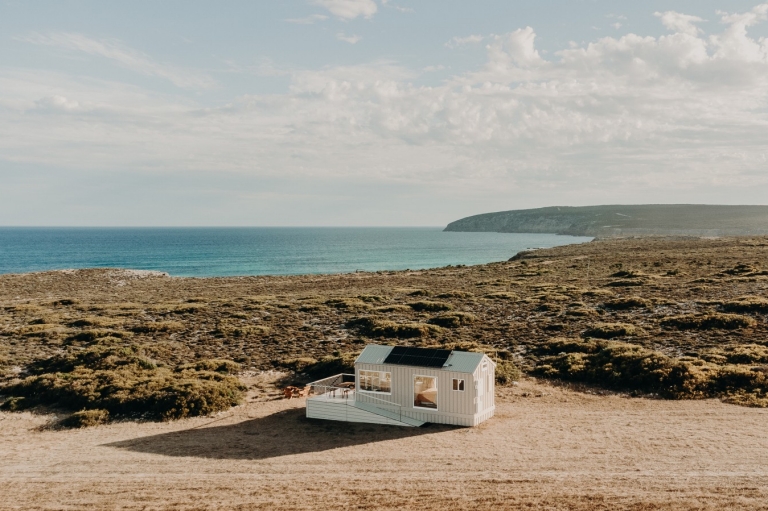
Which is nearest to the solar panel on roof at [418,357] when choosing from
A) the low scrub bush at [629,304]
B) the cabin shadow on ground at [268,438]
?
the cabin shadow on ground at [268,438]

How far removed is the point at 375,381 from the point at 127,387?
1167cm

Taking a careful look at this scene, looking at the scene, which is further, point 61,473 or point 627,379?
point 627,379

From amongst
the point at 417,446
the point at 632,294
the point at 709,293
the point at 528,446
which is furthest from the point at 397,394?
the point at 709,293

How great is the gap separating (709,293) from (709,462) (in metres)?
31.2

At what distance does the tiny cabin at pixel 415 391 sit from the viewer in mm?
22422

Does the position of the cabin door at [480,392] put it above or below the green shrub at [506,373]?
above

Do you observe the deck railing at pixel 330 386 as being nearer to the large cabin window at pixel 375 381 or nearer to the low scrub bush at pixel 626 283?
the large cabin window at pixel 375 381

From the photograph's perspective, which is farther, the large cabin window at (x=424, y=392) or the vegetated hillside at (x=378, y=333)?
the vegetated hillside at (x=378, y=333)

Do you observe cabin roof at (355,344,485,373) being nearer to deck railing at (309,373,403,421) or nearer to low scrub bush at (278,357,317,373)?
deck railing at (309,373,403,421)

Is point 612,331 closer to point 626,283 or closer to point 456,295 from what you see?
point 456,295

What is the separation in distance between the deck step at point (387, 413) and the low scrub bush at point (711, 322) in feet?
70.8

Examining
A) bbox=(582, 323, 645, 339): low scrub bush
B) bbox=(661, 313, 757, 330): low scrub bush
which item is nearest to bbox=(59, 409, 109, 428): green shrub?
bbox=(582, 323, 645, 339): low scrub bush

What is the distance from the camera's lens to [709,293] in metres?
44.7

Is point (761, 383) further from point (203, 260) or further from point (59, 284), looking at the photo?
point (203, 260)
